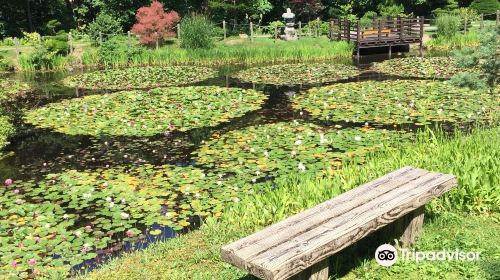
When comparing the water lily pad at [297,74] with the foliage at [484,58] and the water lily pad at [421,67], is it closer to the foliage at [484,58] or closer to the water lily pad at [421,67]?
the water lily pad at [421,67]

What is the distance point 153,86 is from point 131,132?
593 centimetres

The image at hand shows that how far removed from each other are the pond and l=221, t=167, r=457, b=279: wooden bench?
2.48 m

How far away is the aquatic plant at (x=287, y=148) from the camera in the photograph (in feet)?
25.7

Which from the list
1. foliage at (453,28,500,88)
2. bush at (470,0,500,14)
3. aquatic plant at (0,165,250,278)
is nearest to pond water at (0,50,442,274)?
aquatic plant at (0,165,250,278)

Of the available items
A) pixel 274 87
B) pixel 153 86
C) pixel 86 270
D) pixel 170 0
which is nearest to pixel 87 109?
pixel 153 86

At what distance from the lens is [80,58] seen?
2280cm

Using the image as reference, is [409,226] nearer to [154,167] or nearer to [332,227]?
[332,227]

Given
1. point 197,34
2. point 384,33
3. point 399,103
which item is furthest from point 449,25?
point 399,103

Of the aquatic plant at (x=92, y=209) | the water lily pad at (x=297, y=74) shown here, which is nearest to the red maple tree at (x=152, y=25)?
the water lily pad at (x=297, y=74)

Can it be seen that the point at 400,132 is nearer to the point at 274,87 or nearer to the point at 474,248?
the point at 474,248

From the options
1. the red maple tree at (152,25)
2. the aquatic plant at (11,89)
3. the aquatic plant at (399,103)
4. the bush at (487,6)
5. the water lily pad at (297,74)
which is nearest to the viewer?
the aquatic plant at (399,103)

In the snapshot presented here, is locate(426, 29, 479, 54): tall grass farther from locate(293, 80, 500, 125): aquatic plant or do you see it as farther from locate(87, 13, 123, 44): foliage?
locate(87, 13, 123, 44): foliage

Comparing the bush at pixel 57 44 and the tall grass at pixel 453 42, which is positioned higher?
the bush at pixel 57 44

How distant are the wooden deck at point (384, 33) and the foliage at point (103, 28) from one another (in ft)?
39.8
